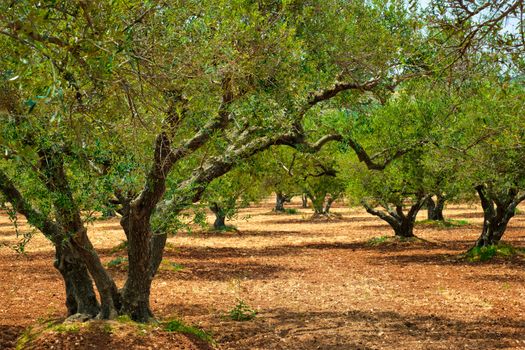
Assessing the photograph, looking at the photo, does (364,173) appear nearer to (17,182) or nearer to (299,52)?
(299,52)

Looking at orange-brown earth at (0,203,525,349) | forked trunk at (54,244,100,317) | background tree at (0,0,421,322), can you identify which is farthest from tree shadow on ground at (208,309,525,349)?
forked trunk at (54,244,100,317)

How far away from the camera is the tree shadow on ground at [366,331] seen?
1271cm

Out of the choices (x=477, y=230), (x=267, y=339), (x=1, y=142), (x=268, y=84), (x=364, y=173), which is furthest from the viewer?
(x=477, y=230)

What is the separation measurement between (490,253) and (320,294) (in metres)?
10.2

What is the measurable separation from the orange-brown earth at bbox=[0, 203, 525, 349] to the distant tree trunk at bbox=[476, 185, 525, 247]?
5.38 feet

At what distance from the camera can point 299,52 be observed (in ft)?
40.0

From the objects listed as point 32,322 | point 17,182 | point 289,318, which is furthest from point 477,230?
point 17,182

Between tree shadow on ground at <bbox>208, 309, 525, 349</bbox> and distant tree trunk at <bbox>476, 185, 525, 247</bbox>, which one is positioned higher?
distant tree trunk at <bbox>476, 185, 525, 247</bbox>

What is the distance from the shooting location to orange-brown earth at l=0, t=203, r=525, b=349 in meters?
13.3

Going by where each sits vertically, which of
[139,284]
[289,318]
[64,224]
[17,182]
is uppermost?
[17,182]

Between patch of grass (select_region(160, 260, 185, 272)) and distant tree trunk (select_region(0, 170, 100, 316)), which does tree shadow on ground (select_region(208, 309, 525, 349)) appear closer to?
distant tree trunk (select_region(0, 170, 100, 316))

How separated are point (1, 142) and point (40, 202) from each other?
21.9ft

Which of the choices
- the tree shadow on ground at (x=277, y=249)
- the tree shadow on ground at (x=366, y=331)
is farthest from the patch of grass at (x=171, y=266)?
the tree shadow on ground at (x=366, y=331)

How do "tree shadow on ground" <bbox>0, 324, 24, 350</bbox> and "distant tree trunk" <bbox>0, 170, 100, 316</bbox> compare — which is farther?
"distant tree trunk" <bbox>0, 170, 100, 316</bbox>
